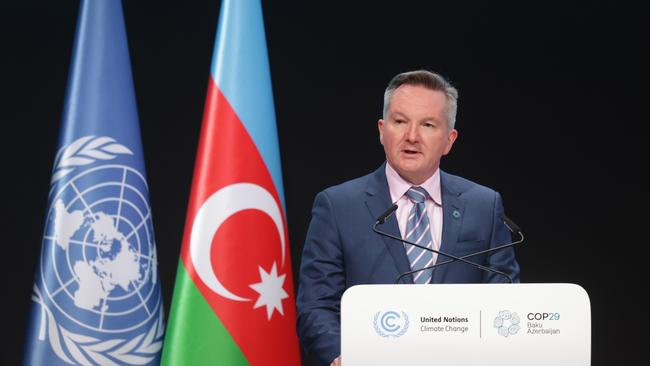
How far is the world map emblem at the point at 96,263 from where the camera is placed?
2951 millimetres

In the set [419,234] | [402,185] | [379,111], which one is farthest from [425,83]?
[379,111]

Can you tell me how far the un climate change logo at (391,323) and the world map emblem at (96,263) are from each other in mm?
1723

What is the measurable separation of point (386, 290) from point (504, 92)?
2361mm

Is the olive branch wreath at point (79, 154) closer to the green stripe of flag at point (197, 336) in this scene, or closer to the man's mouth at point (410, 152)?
the green stripe of flag at point (197, 336)

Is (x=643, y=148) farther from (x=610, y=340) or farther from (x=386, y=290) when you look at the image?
(x=386, y=290)

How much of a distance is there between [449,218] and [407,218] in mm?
110

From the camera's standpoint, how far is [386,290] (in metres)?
1.52

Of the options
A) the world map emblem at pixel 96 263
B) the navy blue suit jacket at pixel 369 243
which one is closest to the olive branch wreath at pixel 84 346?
the world map emblem at pixel 96 263

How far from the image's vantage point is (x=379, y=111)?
3689 millimetres

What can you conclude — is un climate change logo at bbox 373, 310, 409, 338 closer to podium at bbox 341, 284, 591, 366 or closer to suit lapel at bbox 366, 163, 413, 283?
podium at bbox 341, 284, 591, 366

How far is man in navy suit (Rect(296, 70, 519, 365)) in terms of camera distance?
201cm

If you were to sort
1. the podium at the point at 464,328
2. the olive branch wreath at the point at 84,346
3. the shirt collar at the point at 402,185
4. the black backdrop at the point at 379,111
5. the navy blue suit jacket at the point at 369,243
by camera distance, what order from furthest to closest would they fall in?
1. the black backdrop at the point at 379,111
2. the olive branch wreath at the point at 84,346
3. the shirt collar at the point at 402,185
4. the navy blue suit jacket at the point at 369,243
5. the podium at the point at 464,328

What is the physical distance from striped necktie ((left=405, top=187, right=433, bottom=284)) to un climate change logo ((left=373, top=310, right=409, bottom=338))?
487mm

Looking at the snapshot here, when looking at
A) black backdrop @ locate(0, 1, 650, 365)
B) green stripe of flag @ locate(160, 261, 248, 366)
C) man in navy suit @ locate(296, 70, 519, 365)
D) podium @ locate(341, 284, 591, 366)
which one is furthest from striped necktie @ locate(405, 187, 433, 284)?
black backdrop @ locate(0, 1, 650, 365)
